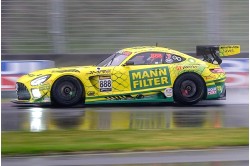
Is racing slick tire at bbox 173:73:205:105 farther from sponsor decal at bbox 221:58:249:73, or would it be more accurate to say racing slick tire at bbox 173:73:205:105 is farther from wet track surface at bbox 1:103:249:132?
sponsor decal at bbox 221:58:249:73

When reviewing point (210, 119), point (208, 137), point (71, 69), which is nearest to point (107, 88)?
point (71, 69)

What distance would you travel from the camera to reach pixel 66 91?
524 inches

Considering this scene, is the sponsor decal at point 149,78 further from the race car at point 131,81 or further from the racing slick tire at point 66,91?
the racing slick tire at point 66,91

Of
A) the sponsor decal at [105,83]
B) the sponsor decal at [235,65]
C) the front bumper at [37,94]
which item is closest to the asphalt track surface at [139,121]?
the front bumper at [37,94]

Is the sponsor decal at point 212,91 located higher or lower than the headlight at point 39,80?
lower

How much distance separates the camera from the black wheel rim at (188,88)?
13.9 metres

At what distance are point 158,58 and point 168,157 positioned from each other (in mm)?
6774

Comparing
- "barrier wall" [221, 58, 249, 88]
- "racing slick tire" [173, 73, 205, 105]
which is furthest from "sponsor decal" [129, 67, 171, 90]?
"barrier wall" [221, 58, 249, 88]

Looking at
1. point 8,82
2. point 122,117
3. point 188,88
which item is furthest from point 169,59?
point 8,82

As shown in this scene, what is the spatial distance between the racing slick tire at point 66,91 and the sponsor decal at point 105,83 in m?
0.45

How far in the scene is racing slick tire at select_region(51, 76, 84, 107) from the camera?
1326 centimetres

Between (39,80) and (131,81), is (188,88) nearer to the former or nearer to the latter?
(131,81)

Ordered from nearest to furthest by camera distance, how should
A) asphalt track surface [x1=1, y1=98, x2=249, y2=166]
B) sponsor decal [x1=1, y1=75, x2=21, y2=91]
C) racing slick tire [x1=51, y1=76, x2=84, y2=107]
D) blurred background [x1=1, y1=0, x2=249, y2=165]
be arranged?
asphalt track surface [x1=1, y1=98, x2=249, y2=166] → racing slick tire [x1=51, y1=76, x2=84, y2=107] → sponsor decal [x1=1, y1=75, x2=21, y2=91] → blurred background [x1=1, y1=0, x2=249, y2=165]

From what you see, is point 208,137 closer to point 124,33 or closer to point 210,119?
point 210,119
